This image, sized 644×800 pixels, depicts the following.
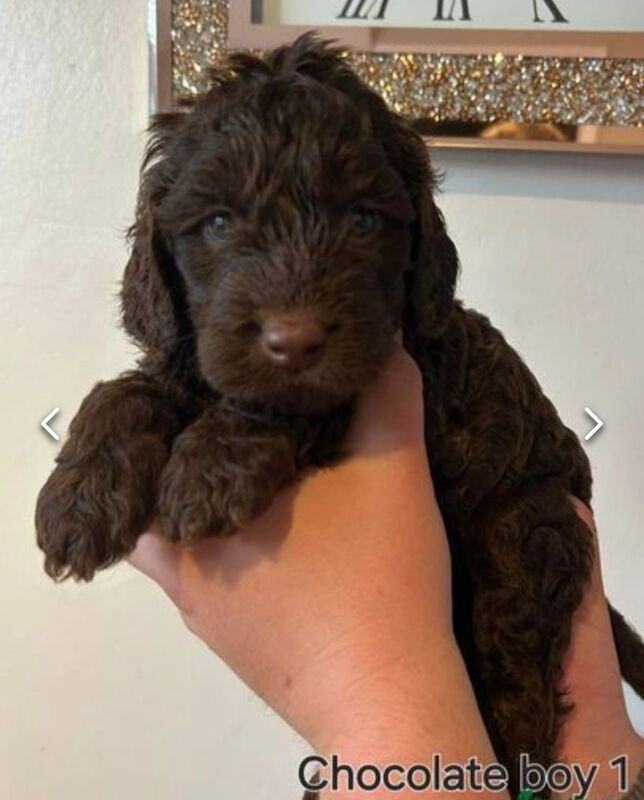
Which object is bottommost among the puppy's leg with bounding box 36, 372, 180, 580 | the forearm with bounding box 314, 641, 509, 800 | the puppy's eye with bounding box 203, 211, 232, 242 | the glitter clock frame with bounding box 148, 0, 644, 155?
the forearm with bounding box 314, 641, 509, 800

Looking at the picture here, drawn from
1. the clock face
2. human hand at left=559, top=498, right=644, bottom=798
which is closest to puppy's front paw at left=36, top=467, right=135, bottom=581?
human hand at left=559, top=498, right=644, bottom=798

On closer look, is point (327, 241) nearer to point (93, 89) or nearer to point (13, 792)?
point (93, 89)

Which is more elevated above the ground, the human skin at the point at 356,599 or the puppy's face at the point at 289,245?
the puppy's face at the point at 289,245

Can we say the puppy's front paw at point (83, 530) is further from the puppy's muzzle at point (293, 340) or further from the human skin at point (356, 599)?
the puppy's muzzle at point (293, 340)

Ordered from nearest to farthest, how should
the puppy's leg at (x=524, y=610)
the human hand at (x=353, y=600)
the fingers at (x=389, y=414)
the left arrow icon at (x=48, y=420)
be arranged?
the human hand at (x=353, y=600), the fingers at (x=389, y=414), the puppy's leg at (x=524, y=610), the left arrow icon at (x=48, y=420)

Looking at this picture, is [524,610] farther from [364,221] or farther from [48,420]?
[48,420]

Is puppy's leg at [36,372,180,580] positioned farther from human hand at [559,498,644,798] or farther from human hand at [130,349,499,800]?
human hand at [559,498,644,798]

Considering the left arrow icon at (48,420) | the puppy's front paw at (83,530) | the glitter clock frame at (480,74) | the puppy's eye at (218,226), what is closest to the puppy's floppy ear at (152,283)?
the puppy's eye at (218,226)
